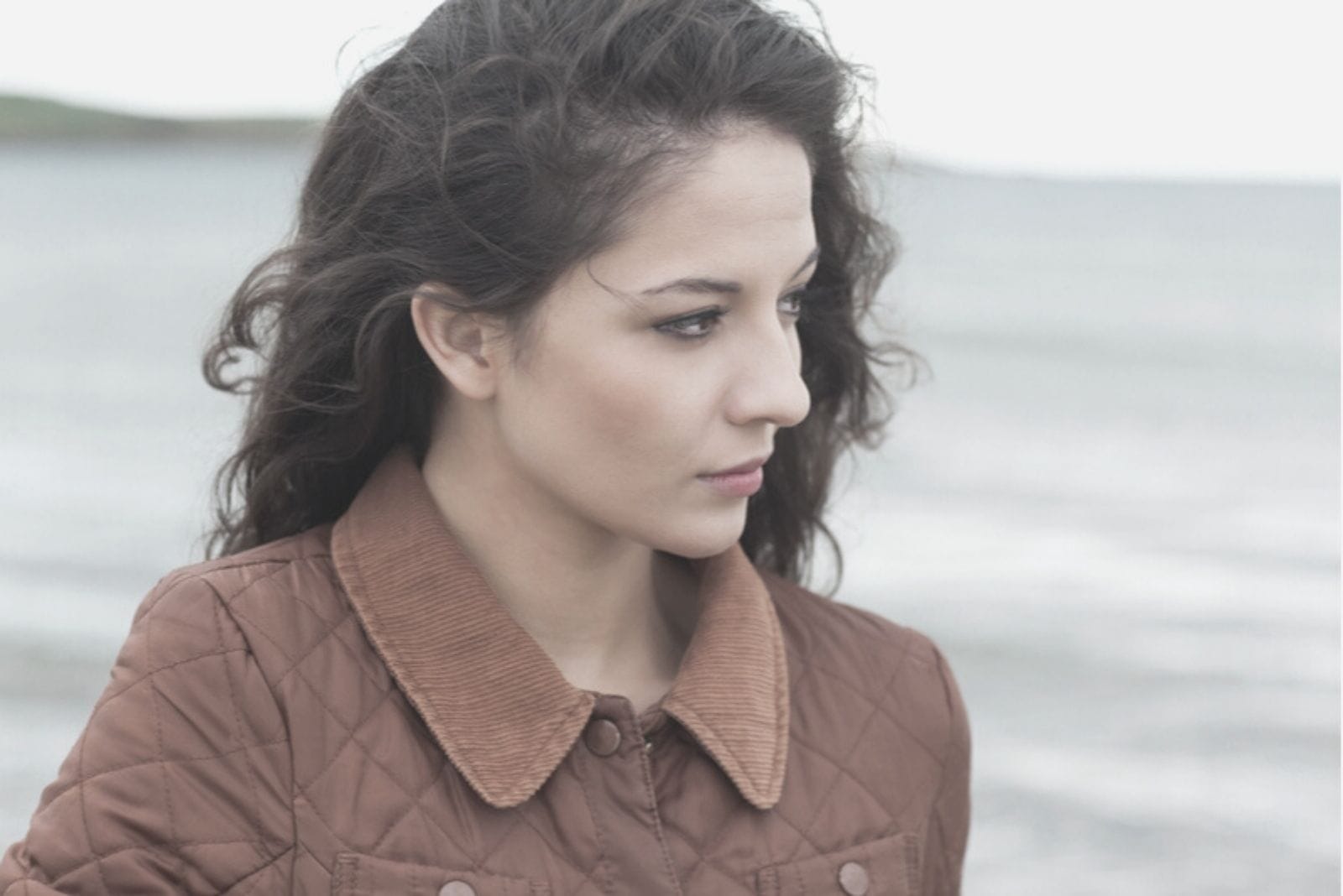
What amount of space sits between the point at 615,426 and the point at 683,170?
0.27 metres

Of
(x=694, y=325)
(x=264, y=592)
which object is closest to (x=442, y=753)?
(x=264, y=592)

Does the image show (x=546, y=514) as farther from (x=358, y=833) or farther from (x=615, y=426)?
(x=358, y=833)

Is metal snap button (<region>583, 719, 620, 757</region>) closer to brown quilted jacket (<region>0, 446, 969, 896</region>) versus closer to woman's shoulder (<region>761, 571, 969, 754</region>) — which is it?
brown quilted jacket (<region>0, 446, 969, 896</region>)

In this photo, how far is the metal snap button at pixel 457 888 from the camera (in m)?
2.06

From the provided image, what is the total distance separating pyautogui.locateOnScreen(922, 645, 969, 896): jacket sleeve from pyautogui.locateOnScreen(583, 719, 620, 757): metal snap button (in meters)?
0.42

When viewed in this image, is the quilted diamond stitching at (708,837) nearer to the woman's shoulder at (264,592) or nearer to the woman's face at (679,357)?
the woman's face at (679,357)

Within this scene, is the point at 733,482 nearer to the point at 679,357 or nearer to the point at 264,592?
the point at 679,357

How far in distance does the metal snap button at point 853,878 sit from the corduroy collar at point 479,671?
0.11 metres

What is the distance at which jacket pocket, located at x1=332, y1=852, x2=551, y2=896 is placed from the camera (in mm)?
2045

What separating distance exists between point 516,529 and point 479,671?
0.17m

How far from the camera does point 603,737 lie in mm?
2215

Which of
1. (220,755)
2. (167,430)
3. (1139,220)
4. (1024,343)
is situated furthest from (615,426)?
(1139,220)

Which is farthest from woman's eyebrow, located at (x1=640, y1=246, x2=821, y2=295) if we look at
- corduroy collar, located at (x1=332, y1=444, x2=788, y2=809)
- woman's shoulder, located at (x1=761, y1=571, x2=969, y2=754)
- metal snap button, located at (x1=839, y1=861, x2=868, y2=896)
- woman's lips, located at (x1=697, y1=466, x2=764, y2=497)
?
metal snap button, located at (x1=839, y1=861, x2=868, y2=896)

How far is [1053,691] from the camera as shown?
665cm
